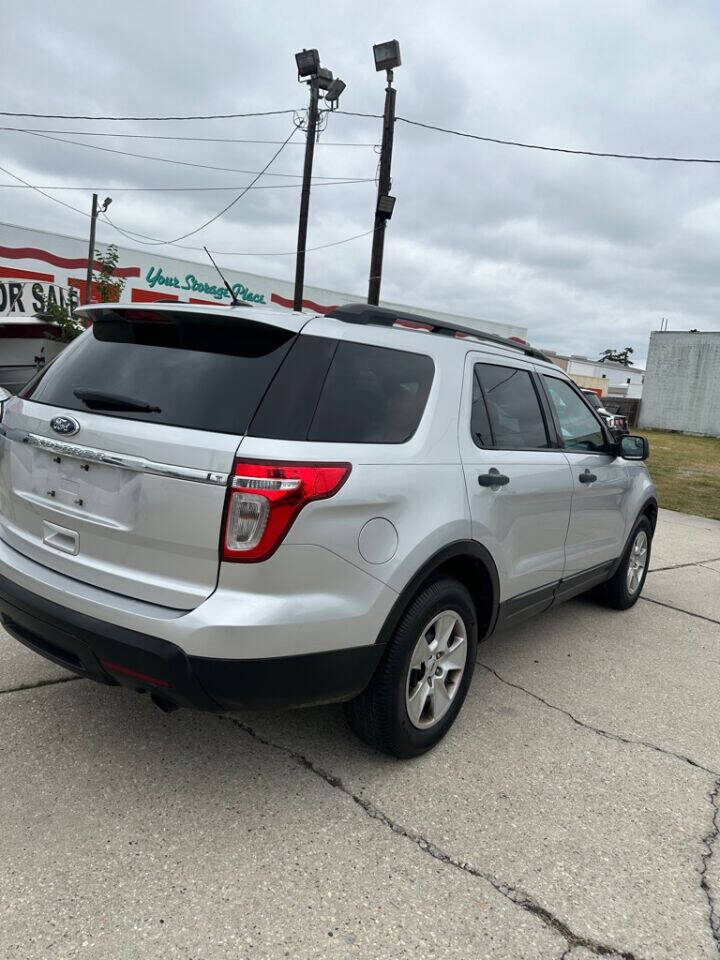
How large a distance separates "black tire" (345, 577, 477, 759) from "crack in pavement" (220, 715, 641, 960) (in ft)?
0.76

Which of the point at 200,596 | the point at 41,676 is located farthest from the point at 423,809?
the point at 41,676

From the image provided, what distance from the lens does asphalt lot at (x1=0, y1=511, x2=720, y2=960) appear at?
2.16 meters

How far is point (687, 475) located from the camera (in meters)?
16.6

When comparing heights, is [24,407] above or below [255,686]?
above

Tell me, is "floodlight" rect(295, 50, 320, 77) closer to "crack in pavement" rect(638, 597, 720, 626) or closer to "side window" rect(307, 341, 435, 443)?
"crack in pavement" rect(638, 597, 720, 626)

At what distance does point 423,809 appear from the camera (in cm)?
280

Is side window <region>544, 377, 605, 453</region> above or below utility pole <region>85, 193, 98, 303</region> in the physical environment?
below

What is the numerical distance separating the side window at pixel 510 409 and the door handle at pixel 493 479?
0.49 ft

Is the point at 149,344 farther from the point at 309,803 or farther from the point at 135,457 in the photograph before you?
the point at 309,803

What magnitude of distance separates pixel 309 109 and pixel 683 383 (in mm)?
24029

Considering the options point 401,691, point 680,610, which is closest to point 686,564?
point 680,610

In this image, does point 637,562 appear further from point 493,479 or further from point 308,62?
point 308,62

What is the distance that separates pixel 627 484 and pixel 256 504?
3467mm

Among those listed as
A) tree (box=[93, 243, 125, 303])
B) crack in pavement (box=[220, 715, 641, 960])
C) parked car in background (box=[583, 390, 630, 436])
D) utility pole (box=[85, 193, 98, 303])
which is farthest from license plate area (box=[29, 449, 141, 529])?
utility pole (box=[85, 193, 98, 303])
